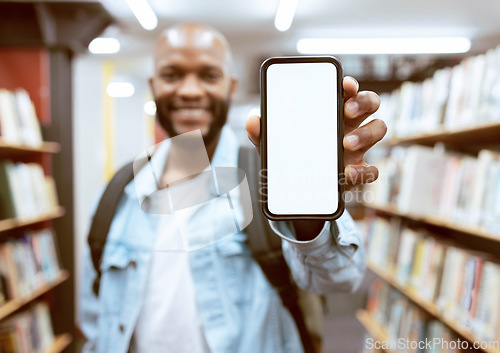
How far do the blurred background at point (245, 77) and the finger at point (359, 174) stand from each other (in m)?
0.90

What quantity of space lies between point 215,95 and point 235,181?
0.13 meters

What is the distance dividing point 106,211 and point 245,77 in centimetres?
80

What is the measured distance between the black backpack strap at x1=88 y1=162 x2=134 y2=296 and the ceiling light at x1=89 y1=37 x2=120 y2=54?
2544 mm

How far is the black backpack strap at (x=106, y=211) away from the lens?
0.45 metres

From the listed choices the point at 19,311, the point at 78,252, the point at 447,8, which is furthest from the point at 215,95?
the point at 78,252

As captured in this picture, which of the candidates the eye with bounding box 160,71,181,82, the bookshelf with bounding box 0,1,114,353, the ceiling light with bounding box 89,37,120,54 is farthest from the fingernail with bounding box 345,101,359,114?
the ceiling light with bounding box 89,37,120,54

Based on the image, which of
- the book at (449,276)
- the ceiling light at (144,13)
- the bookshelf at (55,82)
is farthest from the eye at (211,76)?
the bookshelf at (55,82)

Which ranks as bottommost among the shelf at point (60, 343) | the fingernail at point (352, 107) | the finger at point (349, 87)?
the shelf at point (60, 343)

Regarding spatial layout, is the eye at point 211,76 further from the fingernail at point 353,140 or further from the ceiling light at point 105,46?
the ceiling light at point 105,46

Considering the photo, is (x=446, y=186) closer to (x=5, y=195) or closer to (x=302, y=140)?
(x=302, y=140)

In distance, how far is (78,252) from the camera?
8.87 ft

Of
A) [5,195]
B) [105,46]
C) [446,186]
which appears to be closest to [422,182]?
[446,186]

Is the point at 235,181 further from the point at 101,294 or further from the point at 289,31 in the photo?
the point at 289,31

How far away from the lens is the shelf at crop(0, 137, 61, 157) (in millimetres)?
1617
